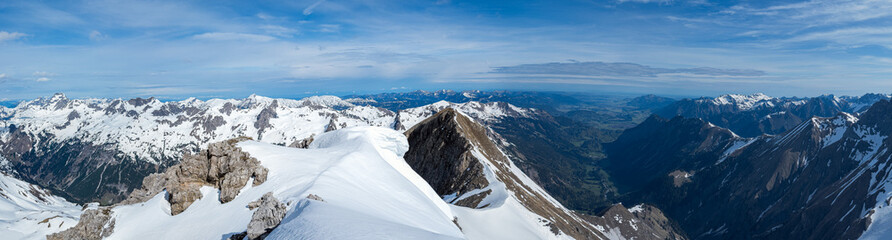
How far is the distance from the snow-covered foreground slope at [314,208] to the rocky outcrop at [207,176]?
699 mm

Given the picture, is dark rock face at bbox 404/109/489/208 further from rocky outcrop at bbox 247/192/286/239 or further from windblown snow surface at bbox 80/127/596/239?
rocky outcrop at bbox 247/192/286/239

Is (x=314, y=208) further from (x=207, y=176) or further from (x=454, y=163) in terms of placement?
(x=454, y=163)

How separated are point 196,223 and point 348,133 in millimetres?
28596

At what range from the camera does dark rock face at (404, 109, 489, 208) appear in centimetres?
11038

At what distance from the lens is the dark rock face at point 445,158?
110375 mm

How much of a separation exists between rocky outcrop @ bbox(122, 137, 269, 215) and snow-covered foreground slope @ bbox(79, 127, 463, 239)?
0.70 m

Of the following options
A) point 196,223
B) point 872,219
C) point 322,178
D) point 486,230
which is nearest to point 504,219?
point 486,230

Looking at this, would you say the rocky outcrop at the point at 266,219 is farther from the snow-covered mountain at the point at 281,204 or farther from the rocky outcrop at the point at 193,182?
the rocky outcrop at the point at 193,182

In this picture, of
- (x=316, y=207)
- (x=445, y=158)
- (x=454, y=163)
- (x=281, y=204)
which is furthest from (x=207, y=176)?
(x=445, y=158)

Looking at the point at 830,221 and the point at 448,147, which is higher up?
the point at 448,147

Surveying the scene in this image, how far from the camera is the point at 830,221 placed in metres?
198

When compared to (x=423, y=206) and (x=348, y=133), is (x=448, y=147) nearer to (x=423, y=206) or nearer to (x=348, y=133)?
(x=348, y=133)

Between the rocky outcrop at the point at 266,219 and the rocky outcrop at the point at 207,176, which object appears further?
the rocky outcrop at the point at 207,176

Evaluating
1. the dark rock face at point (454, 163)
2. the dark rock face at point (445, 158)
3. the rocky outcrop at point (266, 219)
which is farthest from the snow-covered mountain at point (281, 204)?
the dark rock face at point (445, 158)
